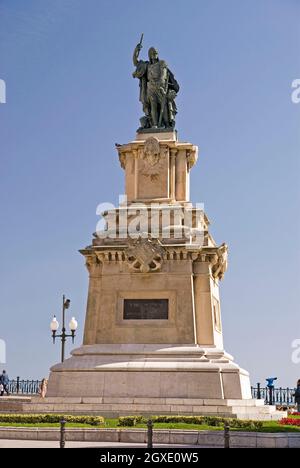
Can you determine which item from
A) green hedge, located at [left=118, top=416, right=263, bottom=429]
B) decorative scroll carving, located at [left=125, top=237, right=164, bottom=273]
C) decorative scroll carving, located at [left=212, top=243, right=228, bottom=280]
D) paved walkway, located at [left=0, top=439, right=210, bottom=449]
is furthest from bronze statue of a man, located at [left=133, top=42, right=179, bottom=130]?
paved walkway, located at [left=0, top=439, right=210, bottom=449]

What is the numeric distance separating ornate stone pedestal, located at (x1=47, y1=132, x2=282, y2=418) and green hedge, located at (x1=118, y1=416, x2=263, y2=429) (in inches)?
75.8

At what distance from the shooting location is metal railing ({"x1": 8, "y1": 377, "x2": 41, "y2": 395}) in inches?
1918

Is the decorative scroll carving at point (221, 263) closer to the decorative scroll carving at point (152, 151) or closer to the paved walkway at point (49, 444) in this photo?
the decorative scroll carving at point (152, 151)

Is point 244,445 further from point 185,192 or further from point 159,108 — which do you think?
point 159,108

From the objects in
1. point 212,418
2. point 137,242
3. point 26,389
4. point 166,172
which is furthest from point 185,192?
point 26,389

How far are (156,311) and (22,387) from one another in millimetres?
24147

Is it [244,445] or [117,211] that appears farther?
[117,211]

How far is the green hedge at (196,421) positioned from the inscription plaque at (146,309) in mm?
5715

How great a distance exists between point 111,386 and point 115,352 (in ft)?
4.28

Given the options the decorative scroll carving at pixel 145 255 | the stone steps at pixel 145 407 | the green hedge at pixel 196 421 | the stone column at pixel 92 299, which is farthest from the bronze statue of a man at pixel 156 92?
the green hedge at pixel 196 421

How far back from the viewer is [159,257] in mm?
28578

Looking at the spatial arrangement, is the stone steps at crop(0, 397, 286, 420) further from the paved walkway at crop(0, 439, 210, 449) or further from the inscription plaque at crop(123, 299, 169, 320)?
the paved walkway at crop(0, 439, 210, 449)

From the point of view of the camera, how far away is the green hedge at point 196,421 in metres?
22.0

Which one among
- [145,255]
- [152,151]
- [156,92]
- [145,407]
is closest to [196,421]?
[145,407]
